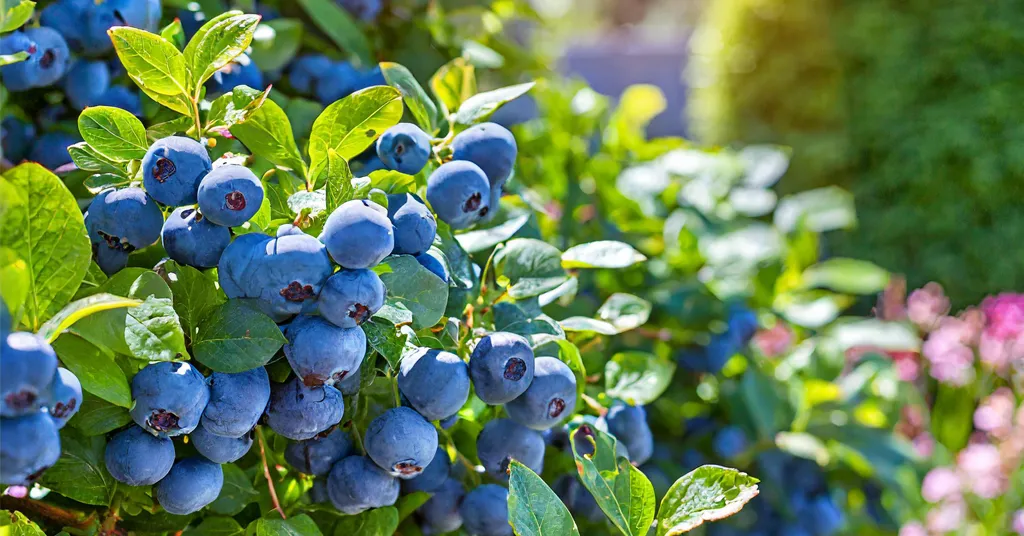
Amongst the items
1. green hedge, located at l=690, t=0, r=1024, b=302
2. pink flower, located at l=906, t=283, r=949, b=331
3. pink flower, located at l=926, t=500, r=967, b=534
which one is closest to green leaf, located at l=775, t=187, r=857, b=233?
pink flower, located at l=926, t=500, r=967, b=534

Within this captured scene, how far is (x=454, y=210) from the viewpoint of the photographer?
20.1 inches

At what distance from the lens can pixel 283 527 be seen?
0.47 m

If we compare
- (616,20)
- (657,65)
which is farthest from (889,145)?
(616,20)

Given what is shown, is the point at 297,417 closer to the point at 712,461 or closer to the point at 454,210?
the point at 454,210

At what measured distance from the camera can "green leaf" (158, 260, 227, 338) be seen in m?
0.44

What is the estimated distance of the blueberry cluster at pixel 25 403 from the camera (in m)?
0.32

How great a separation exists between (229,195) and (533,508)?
23 cm

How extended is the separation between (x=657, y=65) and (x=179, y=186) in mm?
9635

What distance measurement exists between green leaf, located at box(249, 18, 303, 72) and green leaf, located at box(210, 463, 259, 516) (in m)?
0.35

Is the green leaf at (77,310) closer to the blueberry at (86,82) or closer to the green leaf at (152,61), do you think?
the green leaf at (152,61)

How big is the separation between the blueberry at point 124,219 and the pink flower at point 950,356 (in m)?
2.20

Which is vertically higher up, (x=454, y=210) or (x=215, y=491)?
(x=454, y=210)

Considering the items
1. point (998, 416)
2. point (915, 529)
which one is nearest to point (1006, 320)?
point (998, 416)

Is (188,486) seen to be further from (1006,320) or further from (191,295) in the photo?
(1006,320)
